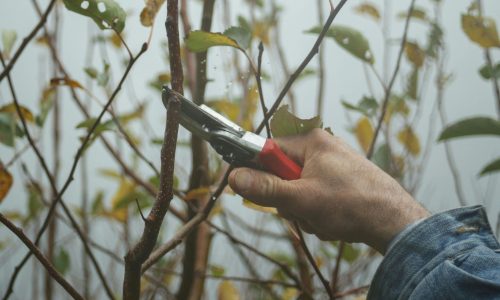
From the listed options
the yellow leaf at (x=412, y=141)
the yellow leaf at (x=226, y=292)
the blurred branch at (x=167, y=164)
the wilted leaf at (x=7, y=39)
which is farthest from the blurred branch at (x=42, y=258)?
the yellow leaf at (x=412, y=141)

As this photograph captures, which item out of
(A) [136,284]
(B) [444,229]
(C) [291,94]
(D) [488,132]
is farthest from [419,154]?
(A) [136,284]

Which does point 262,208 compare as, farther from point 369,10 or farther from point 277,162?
point 369,10

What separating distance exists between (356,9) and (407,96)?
0.19 m

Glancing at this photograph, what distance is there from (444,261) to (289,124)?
0.61 ft

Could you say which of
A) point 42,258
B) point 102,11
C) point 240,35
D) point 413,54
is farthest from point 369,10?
point 42,258

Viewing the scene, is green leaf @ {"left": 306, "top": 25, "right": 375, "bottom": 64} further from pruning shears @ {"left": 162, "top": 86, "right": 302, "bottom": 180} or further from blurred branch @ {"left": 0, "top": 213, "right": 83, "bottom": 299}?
blurred branch @ {"left": 0, "top": 213, "right": 83, "bottom": 299}

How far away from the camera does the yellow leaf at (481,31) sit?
667mm

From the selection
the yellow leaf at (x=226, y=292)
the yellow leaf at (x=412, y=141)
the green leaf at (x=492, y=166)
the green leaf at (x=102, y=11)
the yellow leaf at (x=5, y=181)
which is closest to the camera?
the green leaf at (x=102, y=11)

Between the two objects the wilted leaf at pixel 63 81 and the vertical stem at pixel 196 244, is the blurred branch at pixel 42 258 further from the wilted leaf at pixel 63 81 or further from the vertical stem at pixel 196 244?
the vertical stem at pixel 196 244

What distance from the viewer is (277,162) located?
1.58 feet

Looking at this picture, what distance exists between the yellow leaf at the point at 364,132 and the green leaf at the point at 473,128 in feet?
1.12

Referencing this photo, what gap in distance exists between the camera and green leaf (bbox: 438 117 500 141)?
0.63 metres

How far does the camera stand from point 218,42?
19.8 inches

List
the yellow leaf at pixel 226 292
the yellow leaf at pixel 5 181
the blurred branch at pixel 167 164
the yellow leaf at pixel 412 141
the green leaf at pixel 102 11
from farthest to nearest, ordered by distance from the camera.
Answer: the yellow leaf at pixel 412 141, the yellow leaf at pixel 226 292, the yellow leaf at pixel 5 181, the green leaf at pixel 102 11, the blurred branch at pixel 167 164
